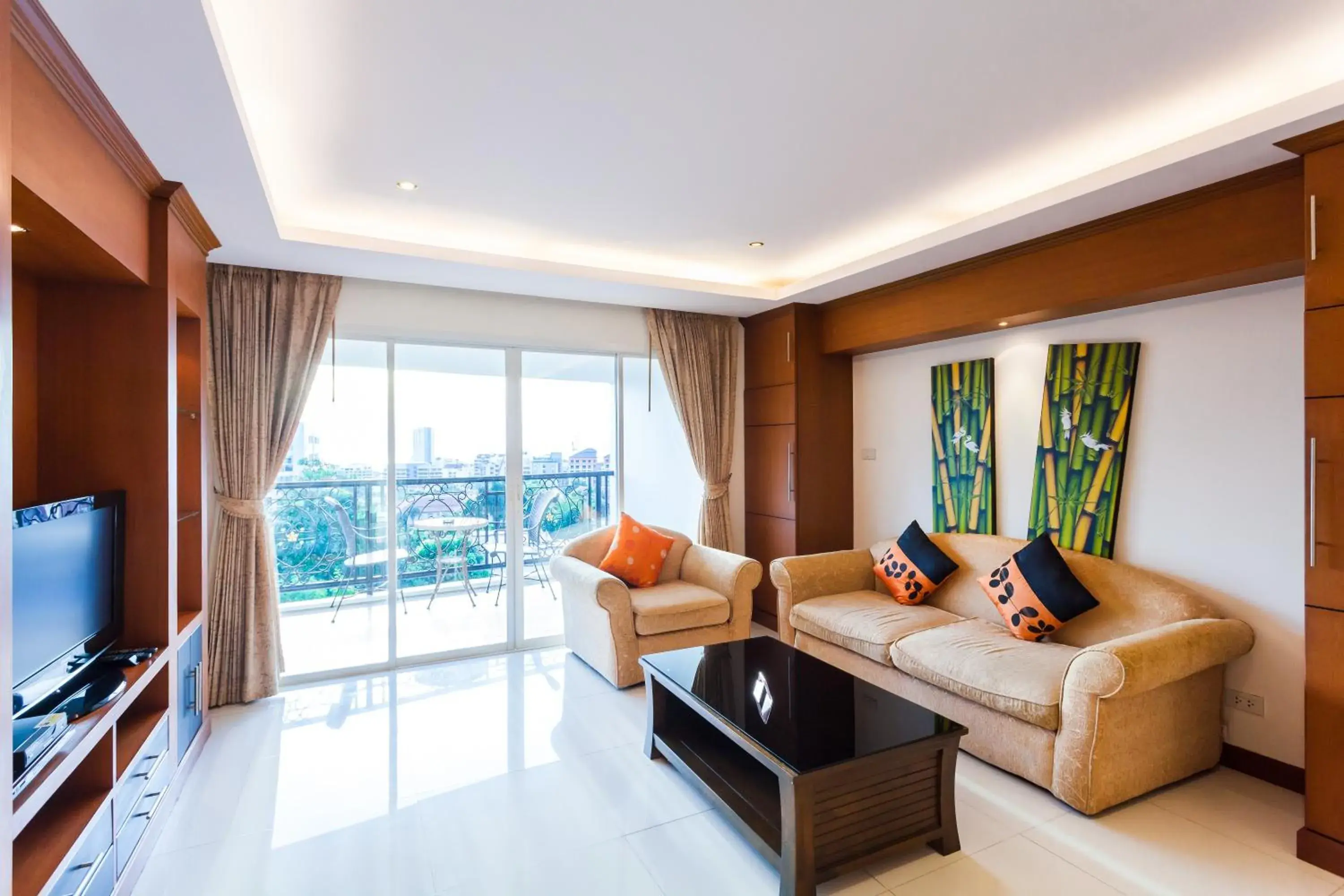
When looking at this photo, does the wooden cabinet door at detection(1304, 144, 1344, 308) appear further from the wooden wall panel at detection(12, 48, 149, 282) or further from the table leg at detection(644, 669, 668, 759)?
the wooden wall panel at detection(12, 48, 149, 282)

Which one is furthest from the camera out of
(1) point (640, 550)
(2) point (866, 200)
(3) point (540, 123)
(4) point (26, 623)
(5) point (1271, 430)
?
(1) point (640, 550)

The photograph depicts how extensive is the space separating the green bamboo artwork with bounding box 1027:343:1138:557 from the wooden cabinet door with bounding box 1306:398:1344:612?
1097 mm

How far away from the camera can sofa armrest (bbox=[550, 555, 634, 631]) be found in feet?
12.7

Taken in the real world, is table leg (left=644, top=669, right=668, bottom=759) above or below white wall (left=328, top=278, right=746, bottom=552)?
below

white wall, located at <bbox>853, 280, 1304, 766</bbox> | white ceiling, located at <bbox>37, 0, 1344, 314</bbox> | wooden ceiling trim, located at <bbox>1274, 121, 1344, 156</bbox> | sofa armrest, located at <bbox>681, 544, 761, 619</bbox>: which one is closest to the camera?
white ceiling, located at <bbox>37, 0, 1344, 314</bbox>

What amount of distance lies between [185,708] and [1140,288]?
15.1ft

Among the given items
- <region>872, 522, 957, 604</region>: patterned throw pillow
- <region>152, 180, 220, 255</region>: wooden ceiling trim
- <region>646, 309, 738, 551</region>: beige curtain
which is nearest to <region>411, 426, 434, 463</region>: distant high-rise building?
<region>152, 180, 220, 255</region>: wooden ceiling trim

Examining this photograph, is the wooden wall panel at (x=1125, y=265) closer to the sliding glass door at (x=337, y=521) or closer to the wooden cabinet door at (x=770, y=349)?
the wooden cabinet door at (x=770, y=349)

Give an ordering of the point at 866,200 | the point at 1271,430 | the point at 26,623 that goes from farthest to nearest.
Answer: the point at 866,200, the point at 1271,430, the point at 26,623

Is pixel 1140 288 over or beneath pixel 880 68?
beneath

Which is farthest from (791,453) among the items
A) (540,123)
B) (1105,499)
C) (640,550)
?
(540,123)

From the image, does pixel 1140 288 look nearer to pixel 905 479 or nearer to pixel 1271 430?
pixel 1271 430

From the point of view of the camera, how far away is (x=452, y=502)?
4.54 metres

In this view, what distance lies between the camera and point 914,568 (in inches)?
162
